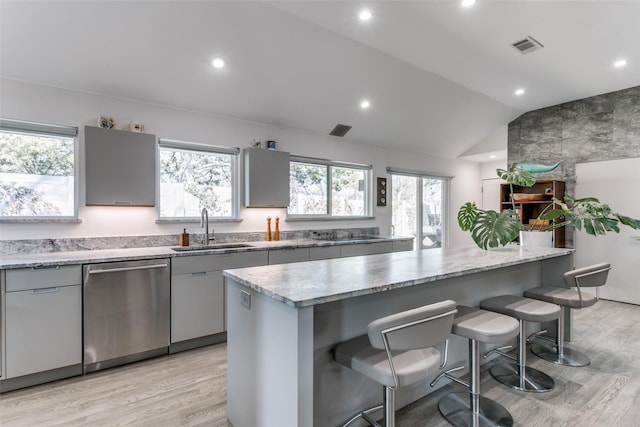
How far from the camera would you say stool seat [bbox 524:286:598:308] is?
8.36ft

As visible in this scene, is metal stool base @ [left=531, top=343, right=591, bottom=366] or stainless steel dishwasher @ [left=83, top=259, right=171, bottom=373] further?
metal stool base @ [left=531, top=343, right=591, bottom=366]

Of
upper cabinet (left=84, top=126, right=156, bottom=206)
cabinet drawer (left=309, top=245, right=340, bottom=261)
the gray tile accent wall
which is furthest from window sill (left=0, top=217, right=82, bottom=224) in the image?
the gray tile accent wall

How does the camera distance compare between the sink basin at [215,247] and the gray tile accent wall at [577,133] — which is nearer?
the sink basin at [215,247]

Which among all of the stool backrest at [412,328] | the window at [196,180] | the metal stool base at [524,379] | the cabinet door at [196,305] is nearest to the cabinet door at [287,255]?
the cabinet door at [196,305]

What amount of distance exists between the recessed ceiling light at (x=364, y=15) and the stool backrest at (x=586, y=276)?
2725mm

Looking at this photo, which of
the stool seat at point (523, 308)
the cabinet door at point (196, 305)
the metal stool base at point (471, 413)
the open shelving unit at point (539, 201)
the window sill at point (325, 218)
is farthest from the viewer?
the open shelving unit at point (539, 201)

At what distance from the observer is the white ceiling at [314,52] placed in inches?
102

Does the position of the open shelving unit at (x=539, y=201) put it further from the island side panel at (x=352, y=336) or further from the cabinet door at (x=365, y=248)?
the island side panel at (x=352, y=336)

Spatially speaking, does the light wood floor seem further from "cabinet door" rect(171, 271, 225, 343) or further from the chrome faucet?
the chrome faucet

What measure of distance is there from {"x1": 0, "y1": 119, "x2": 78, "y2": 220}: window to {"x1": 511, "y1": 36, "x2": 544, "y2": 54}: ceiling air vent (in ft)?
14.9

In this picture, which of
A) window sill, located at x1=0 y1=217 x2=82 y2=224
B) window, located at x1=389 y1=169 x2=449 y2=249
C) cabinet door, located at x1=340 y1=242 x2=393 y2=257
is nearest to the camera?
window sill, located at x1=0 y1=217 x2=82 y2=224

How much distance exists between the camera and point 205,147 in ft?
12.4

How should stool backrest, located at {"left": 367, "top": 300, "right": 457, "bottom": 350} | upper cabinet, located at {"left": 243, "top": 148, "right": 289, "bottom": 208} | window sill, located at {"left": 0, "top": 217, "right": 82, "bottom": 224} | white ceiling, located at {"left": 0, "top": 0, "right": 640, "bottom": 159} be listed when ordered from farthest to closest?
1. upper cabinet, located at {"left": 243, "top": 148, "right": 289, "bottom": 208}
2. window sill, located at {"left": 0, "top": 217, "right": 82, "bottom": 224}
3. white ceiling, located at {"left": 0, "top": 0, "right": 640, "bottom": 159}
4. stool backrest, located at {"left": 367, "top": 300, "right": 457, "bottom": 350}

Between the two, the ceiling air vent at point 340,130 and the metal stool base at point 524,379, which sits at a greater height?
the ceiling air vent at point 340,130
